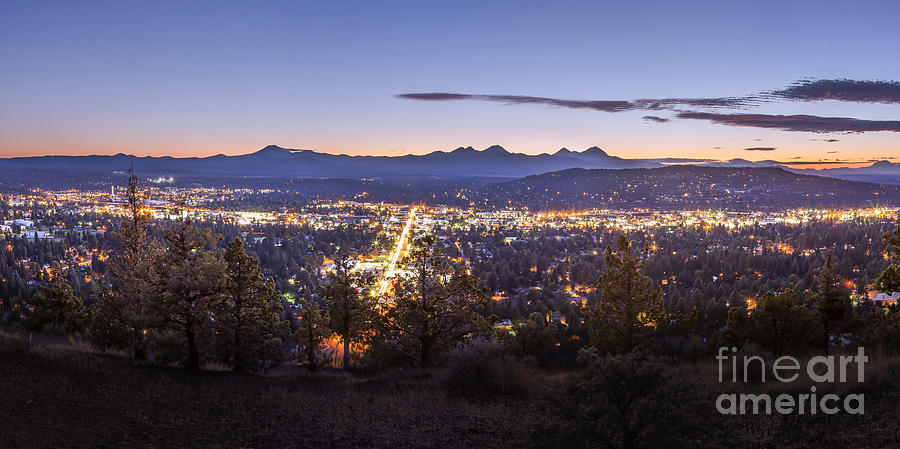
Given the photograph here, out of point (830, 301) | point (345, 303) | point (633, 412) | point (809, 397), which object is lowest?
point (830, 301)

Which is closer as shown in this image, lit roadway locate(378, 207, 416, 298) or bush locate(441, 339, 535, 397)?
bush locate(441, 339, 535, 397)

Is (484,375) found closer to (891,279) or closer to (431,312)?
(431,312)

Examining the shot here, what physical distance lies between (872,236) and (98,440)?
117 meters

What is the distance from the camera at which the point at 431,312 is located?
18.8 m

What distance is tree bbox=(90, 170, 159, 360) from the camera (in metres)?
16.6

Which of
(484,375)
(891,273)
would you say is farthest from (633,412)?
(891,273)

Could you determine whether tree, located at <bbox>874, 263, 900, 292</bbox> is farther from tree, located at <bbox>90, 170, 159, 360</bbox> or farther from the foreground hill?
tree, located at <bbox>90, 170, 159, 360</bbox>

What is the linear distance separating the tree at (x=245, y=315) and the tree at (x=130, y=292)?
2.30 meters

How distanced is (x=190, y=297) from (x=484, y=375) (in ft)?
31.3

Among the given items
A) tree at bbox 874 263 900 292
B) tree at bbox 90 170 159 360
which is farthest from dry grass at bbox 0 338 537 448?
tree at bbox 874 263 900 292

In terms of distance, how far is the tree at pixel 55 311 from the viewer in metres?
25.1

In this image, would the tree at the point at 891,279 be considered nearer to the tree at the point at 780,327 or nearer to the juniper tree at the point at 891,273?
the juniper tree at the point at 891,273

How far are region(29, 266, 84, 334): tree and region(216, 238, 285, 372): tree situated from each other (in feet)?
45.8

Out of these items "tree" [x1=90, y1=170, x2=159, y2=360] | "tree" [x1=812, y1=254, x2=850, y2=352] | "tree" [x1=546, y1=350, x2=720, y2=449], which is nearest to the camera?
"tree" [x1=546, y1=350, x2=720, y2=449]
